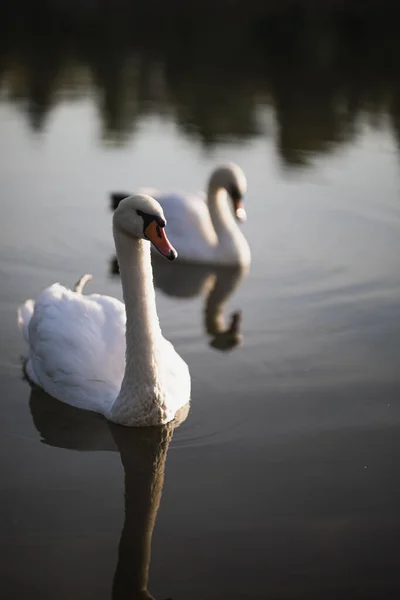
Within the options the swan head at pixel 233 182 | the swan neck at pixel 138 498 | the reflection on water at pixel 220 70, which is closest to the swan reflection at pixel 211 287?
the swan head at pixel 233 182

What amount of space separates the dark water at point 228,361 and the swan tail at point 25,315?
16 centimetres

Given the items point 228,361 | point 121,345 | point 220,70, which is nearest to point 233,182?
point 228,361

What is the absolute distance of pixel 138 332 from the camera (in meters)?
6.80

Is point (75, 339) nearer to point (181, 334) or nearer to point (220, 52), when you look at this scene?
point (181, 334)

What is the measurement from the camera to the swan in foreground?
10.9 meters

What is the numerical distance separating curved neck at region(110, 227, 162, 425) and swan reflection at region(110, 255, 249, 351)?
5.79 ft

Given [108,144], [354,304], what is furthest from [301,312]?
[108,144]

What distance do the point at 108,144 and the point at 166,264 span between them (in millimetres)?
5334

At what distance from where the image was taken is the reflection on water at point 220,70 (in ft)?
57.9

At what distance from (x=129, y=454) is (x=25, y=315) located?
2033 mm

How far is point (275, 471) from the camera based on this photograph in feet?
21.0

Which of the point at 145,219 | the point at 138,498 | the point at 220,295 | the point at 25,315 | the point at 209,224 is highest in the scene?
the point at 209,224

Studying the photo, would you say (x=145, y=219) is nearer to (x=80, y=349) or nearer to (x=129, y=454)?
(x=80, y=349)

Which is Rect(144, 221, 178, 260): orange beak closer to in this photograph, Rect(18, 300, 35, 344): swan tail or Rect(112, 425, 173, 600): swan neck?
Rect(112, 425, 173, 600): swan neck
